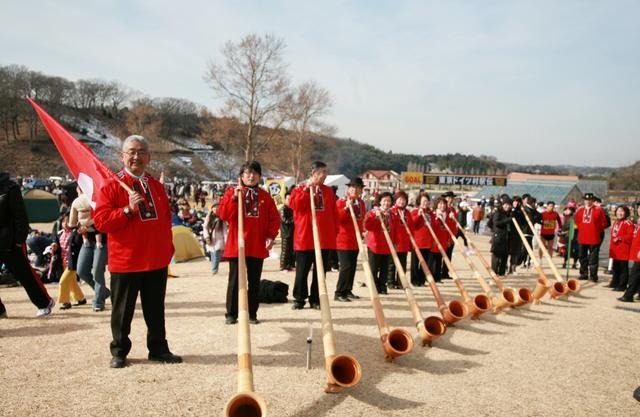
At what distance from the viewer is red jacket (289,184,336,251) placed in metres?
6.77

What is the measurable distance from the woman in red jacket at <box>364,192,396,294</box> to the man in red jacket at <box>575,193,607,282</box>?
239 inches

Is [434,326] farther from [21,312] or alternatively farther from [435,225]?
[21,312]

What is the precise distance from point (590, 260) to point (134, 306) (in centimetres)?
1112

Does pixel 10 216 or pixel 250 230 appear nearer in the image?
pixel 250 230

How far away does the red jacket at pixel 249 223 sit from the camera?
5668 mm

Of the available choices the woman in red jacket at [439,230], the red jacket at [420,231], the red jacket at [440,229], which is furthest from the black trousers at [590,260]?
the red jacket at [420,231]

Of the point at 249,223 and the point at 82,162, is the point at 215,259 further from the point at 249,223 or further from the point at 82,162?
the point at 82,162

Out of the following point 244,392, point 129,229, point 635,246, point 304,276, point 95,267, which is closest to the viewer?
point 244,392

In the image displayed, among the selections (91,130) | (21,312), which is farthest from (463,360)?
(91,130)

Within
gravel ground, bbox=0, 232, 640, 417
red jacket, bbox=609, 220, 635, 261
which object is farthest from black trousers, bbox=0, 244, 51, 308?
red jacket, bbox=609, 220, 635, 261

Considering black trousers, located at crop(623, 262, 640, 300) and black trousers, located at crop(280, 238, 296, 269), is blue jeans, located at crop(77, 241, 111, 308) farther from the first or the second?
black trousers, located at crop(623, 262, 640, 300)

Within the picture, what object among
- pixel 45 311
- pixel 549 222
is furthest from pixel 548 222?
pixel 45 311

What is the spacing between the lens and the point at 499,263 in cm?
1095

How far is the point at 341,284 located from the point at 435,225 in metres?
3.31
